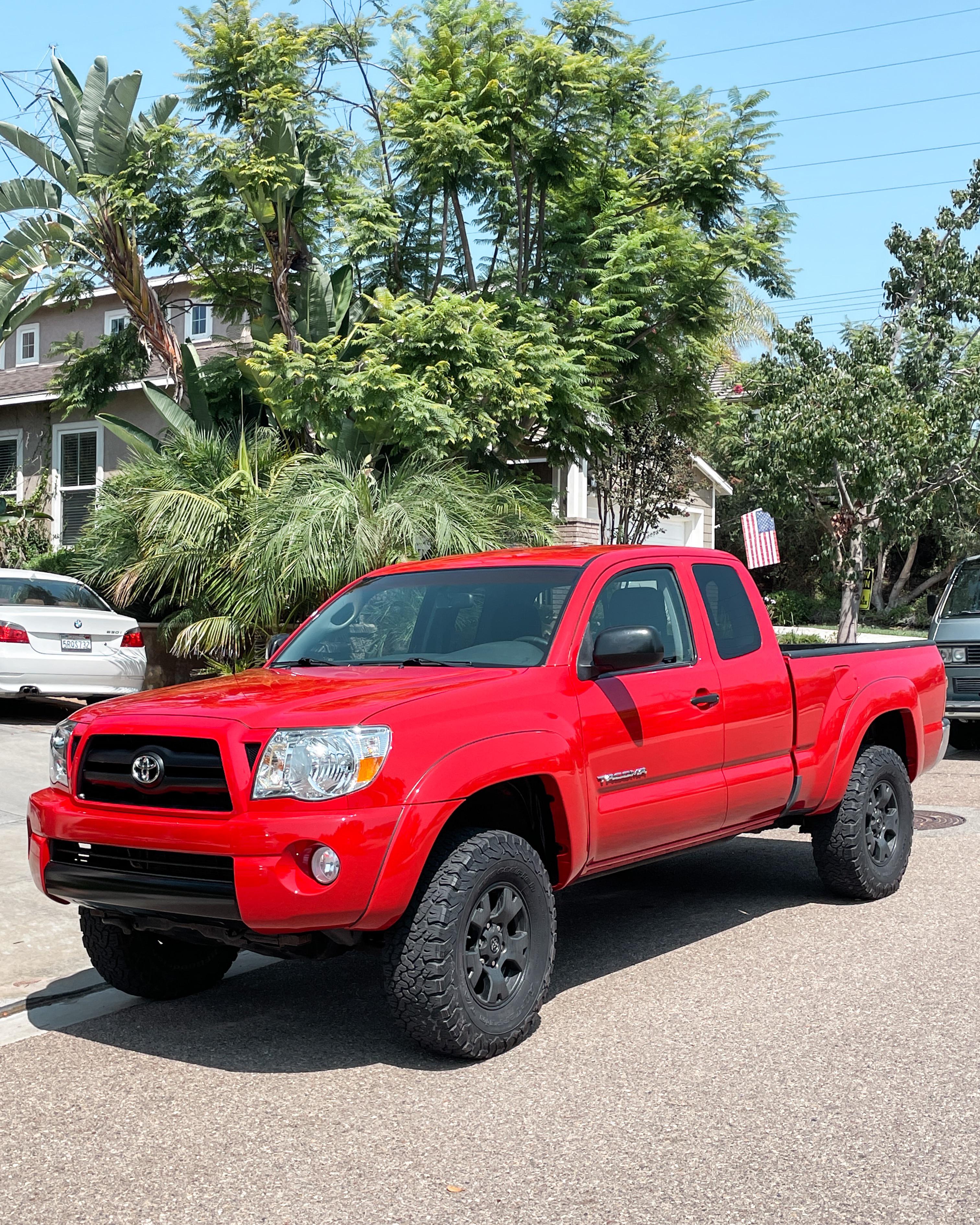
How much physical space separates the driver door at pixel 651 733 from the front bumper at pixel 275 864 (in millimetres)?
1224

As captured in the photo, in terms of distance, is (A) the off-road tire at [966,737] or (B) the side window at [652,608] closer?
(B) the side window at [652,608]

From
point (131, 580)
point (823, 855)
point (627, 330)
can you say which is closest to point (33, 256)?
point (131, 580)

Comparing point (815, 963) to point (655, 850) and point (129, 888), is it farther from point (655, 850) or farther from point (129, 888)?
point (129, 888)

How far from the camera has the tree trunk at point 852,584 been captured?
21.6 metres

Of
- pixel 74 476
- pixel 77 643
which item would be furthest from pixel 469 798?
pixel 74 476

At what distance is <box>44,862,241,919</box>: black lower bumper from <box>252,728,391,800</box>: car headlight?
37 centimetres

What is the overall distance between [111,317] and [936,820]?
68.1 ft

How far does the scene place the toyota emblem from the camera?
4828mm

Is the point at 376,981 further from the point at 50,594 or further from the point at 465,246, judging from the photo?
the point at 465,246

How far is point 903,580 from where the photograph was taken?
131 ft

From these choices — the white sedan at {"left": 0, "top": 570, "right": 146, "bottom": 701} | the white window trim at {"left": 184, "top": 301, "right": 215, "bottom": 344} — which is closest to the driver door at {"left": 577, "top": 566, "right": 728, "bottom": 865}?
the white sedan at {"left": 0, "top": 570, "right": 146, "bottom": 701}

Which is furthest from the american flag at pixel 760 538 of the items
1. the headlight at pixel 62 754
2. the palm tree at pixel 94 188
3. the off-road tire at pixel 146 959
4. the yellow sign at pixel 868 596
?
the yellow sign at pixel 868 596

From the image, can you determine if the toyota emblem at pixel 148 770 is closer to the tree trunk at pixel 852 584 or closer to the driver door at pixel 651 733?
the driver door at pixel 651 733

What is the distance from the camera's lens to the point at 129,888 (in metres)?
4.80
